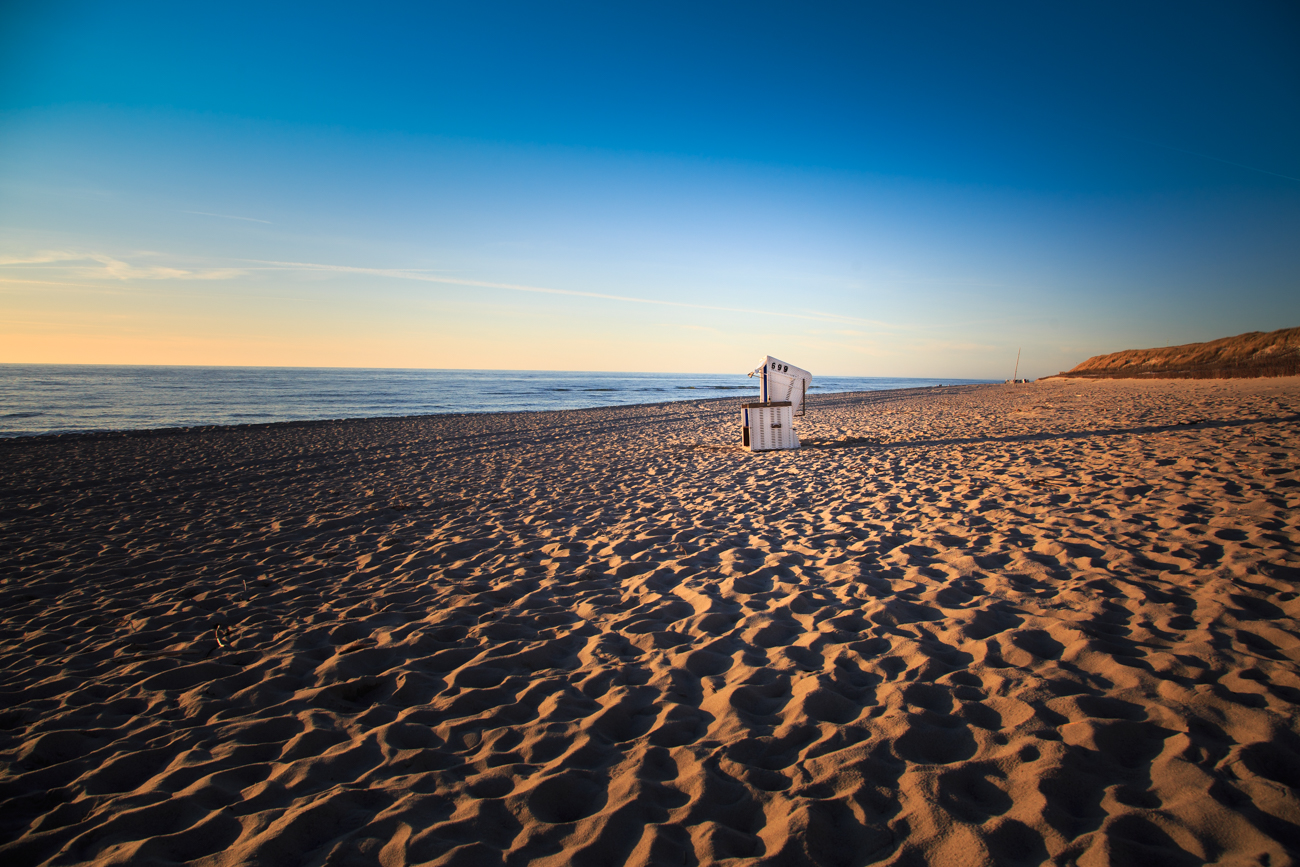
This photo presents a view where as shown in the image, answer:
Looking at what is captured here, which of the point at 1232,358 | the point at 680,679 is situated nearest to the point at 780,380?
the point at 680,679

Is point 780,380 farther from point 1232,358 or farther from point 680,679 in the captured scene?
point 1232,358

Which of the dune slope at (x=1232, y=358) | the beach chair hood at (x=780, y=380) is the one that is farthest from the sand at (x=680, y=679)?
the dune slope at (x=1232, y=358)

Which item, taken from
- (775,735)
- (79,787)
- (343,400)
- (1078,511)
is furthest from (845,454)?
(343,400)

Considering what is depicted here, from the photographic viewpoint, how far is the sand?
195 centimetres

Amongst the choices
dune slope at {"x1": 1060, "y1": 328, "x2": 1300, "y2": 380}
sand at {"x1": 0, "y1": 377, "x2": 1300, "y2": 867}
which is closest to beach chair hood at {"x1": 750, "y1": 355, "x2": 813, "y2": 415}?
sand at {"x1": 0, "y1": 377, "x2": 1300, "y2": 867}

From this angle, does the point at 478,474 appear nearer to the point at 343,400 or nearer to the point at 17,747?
the point at 17,747

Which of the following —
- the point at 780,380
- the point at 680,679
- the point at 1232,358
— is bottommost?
the point at 680,679

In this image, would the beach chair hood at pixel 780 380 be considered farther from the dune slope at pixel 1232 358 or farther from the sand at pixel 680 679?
the dune slope at pixel 1232 358

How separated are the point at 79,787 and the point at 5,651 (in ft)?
7.67

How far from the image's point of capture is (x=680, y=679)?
300 centimetres

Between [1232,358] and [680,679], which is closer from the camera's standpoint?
[680,679]

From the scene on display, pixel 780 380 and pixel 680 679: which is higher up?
pixel 780 380

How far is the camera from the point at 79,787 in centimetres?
229

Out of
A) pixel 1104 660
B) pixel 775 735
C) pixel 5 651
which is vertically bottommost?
pixel 5 651
